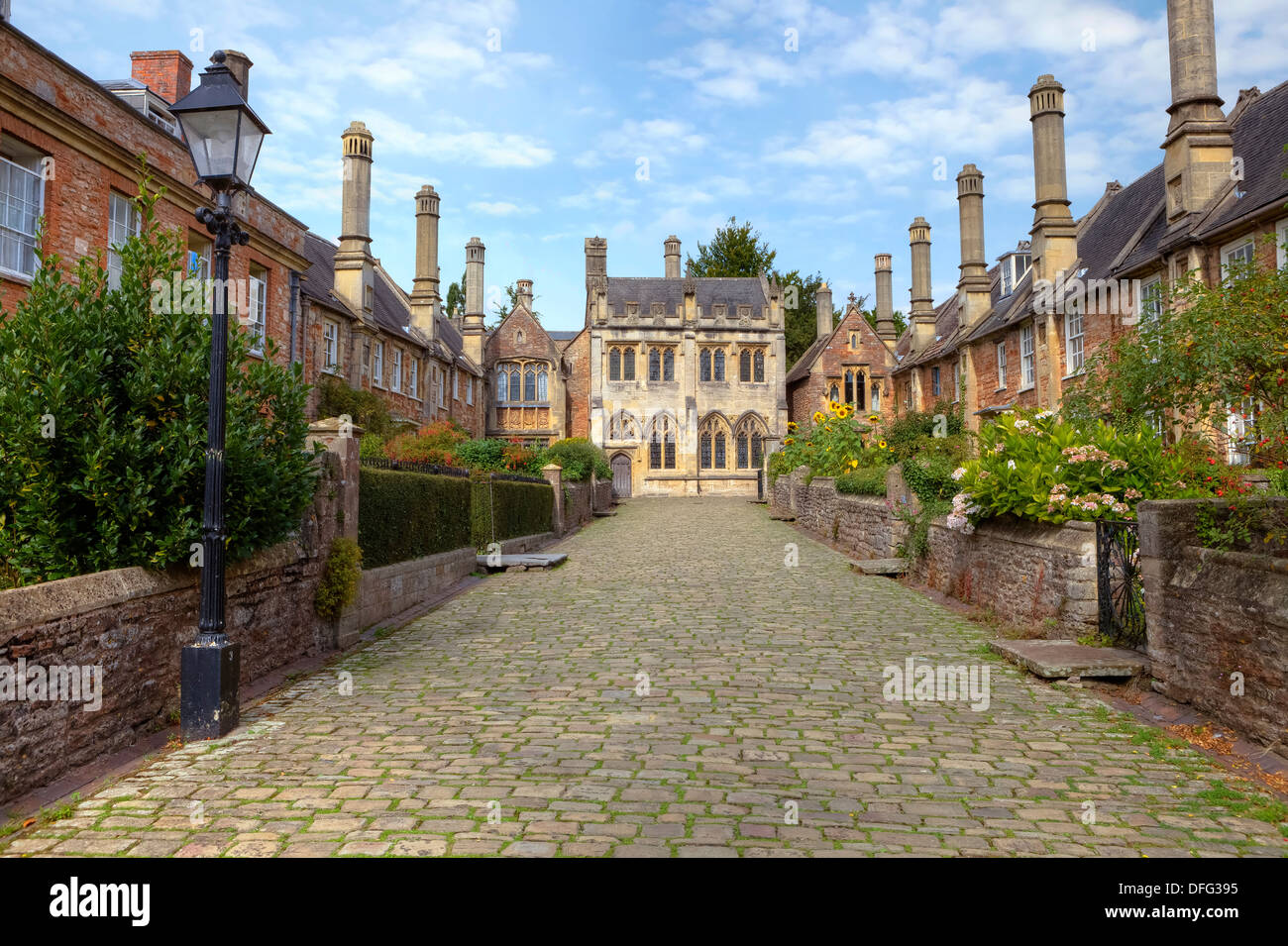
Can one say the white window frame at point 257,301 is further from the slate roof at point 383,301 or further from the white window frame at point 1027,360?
the white window frame at point 1027,360

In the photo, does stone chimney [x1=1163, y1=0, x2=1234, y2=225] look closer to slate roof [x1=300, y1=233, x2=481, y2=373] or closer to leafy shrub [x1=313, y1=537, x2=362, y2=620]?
leafy shrub [x1=313, y1=537, x2=362, y2=620]

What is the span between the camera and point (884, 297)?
50062mm

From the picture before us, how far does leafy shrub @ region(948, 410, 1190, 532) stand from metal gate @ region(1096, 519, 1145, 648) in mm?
440

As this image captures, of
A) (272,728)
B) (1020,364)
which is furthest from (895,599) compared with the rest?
(1020,364)

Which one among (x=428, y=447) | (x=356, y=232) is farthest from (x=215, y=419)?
(x=356, y=232)

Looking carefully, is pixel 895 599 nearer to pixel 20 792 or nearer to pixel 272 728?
pixel 272 728

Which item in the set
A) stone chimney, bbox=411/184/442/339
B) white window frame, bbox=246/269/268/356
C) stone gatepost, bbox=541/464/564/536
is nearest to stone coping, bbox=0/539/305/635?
white window frame, bbox=246/269/268/356

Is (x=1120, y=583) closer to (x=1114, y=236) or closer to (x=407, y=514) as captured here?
(x=407, y=514)

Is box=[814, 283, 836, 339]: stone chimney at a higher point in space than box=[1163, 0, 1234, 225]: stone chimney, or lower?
higher

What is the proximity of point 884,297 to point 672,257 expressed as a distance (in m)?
14.8

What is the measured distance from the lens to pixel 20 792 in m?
4.51

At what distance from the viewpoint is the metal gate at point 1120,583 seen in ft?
25.3

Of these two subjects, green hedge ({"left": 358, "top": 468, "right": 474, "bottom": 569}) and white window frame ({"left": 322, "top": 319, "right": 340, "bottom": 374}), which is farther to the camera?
white window frame ({"left": 322, "top": 319, "right": 340, "bottom": 374})

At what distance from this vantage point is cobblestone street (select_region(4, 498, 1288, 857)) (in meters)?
4.04
